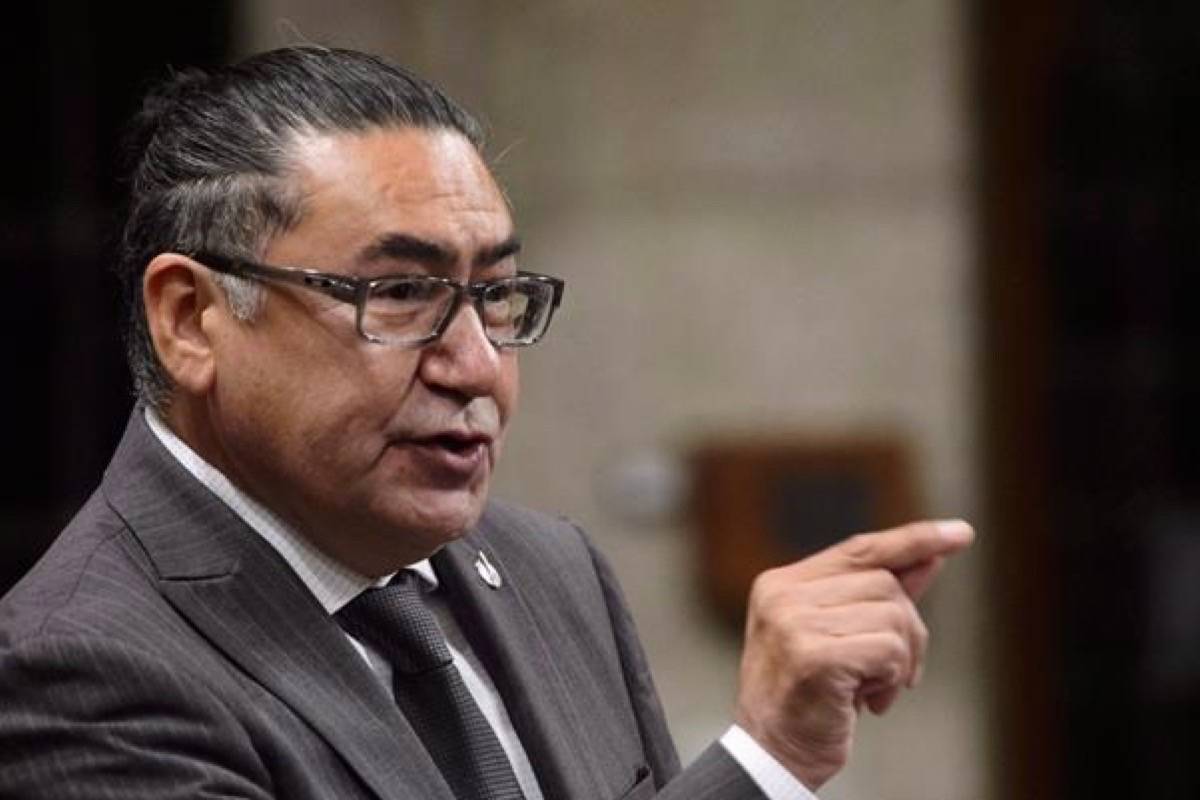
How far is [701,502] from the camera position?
5.12 metres

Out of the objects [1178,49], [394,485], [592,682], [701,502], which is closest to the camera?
[394,485]

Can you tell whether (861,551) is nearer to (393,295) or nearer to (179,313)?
(393,295)

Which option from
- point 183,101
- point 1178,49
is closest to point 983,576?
point 1178,49

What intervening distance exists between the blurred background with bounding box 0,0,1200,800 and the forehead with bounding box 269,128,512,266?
2.74 m

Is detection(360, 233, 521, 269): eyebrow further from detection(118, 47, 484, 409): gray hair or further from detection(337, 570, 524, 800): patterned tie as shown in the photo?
detection(337, 570, 524, 800): patterned tie

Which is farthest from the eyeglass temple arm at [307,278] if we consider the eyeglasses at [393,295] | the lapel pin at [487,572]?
the lapel pin at [487,572]

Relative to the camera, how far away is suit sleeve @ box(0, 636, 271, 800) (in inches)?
80.3

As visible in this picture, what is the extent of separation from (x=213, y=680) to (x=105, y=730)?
0.10 m

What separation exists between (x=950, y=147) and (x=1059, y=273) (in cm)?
43

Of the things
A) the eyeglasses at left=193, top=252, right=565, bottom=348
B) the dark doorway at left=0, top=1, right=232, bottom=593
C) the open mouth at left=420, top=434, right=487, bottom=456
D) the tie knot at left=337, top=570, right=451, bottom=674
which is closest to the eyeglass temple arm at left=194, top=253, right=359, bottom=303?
the eyeglasses at left=193, top=252, right=565, bottom=348

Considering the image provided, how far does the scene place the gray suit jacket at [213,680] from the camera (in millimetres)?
2049

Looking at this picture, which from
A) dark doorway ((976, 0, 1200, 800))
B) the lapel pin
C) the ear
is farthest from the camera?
dark doorway ((976, 0, 1200, 800))

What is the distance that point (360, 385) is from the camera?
7.25 ft

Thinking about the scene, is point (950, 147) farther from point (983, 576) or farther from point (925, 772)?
point (925, 772)
